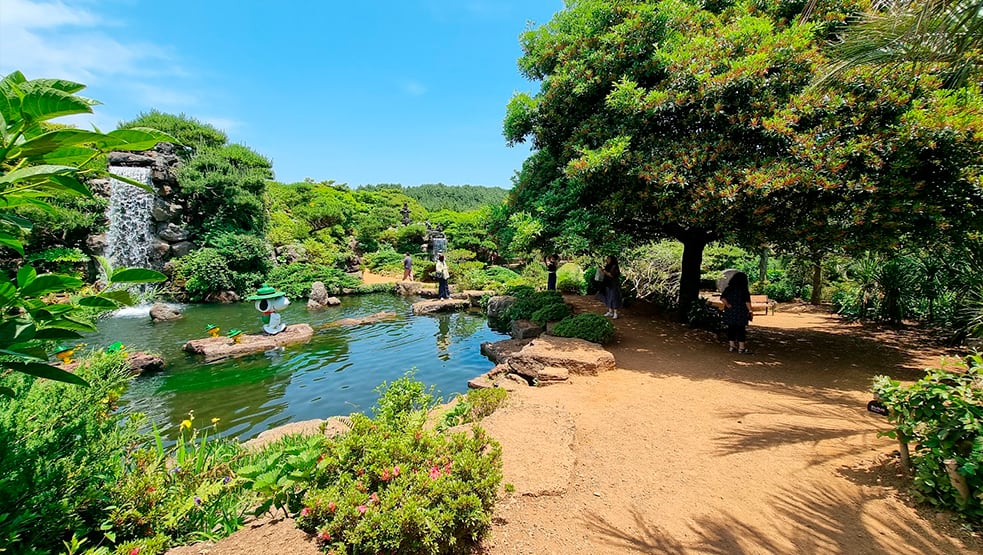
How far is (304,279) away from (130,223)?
6.98m

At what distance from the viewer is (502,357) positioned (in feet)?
24.3

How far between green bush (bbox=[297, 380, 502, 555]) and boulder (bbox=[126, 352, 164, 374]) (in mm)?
6825

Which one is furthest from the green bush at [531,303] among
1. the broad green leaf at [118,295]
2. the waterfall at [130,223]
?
the waterfall at [130,223]

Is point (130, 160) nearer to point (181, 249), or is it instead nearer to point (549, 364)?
point (181, 249)

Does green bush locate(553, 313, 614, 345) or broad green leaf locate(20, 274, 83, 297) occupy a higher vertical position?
broad green leaf locate(20, 274, 83, 297)

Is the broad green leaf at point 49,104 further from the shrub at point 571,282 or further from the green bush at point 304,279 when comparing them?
the green bush at point 304,279

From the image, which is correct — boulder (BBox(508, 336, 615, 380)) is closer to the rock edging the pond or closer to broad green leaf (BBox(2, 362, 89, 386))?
the rock edging the pond

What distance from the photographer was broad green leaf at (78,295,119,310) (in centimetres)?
107

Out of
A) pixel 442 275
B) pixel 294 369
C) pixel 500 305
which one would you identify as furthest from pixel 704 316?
pixel 442 275

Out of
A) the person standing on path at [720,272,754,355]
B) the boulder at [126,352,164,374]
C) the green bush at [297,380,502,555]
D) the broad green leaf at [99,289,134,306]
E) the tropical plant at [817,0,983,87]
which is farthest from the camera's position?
the boulder at [126,352,164,374]

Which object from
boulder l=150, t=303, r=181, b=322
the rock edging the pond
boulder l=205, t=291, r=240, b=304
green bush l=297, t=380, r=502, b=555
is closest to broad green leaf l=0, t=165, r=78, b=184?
green bush l=297, t=380, r=502, b=555

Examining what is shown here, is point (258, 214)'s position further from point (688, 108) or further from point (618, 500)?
point (618, 500)

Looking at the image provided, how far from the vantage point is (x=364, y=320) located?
11844mm

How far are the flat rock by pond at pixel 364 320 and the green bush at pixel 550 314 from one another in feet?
18.6
